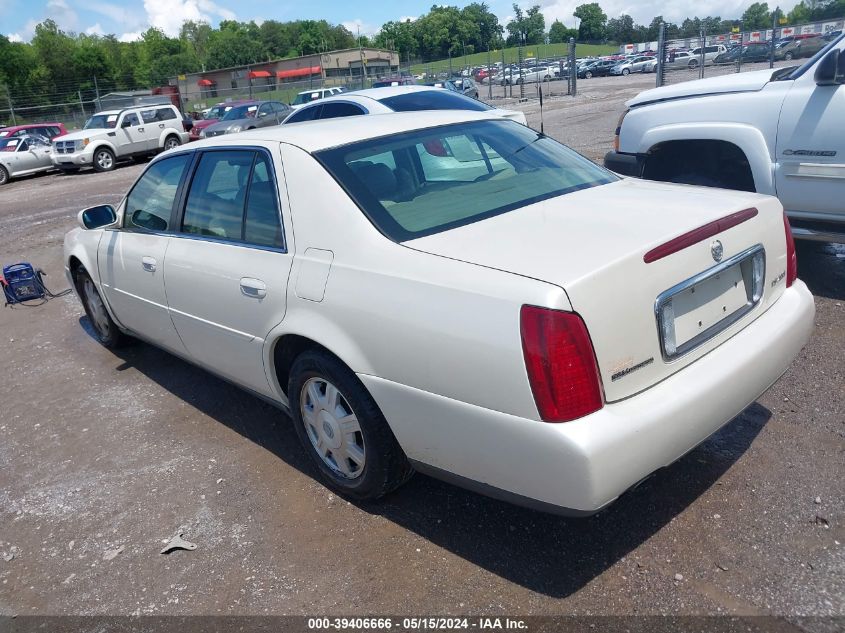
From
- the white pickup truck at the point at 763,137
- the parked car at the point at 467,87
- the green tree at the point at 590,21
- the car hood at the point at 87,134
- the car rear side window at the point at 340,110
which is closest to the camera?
the white pickup truck at the point at 763,137

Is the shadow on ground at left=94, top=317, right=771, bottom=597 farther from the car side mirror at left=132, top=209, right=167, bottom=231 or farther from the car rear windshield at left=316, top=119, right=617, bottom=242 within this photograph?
the car side mirror at left=132, top=209, right=167, bottom=231

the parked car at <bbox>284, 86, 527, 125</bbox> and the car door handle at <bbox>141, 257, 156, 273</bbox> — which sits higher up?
the parked car at <bbox>284, 86, 527, 125</bbox>

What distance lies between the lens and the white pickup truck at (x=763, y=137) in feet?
15.7

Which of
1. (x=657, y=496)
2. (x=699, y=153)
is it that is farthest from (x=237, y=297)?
(x=699, y=153)

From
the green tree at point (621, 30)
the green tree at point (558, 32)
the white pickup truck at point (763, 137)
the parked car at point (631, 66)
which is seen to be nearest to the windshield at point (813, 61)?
the white pickup truck at point (763, 137)

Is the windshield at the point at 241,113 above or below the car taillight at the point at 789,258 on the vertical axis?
above

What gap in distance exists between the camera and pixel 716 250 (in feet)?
8.96

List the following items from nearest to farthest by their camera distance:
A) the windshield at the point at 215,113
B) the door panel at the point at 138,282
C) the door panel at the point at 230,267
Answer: the door panel at the point at 230,267
the door panel at the point at 138,282
the windshield at the point at 215,113

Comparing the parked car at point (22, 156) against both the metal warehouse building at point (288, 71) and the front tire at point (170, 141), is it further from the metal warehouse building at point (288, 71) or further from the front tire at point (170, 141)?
the metal warehouse building at point (288, 71)

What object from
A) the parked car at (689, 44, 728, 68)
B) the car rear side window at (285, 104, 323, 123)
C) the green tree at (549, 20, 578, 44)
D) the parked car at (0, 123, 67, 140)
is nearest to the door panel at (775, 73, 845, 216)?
the car rear side window at (285, 104, 323, 123)

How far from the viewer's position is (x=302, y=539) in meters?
3.10

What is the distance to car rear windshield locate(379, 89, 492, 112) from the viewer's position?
9133 mm

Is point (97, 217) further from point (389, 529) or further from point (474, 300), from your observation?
point (474, 300)

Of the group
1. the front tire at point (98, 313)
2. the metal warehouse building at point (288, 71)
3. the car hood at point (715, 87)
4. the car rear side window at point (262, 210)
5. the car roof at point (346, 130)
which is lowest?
the front tire at point (98, 313)
